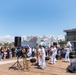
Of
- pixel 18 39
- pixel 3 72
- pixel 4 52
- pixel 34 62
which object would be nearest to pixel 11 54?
pixel 4 52

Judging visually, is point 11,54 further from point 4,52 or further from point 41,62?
point 41,62

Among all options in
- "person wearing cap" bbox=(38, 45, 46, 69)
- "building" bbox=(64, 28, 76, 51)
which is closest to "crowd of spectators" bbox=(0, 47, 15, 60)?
"person wearing cap" bbox=(38, 45, 46, 69)

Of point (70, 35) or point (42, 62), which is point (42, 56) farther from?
point (70, 35)

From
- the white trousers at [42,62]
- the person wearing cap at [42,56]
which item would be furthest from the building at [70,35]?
the person wearing cap at [42,56]

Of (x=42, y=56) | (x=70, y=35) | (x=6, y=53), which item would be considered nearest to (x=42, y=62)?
(x=42, y=56)

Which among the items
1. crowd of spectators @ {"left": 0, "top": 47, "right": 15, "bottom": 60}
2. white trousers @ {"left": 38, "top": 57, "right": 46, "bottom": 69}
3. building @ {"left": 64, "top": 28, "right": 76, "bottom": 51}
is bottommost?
white trousers @ {"left": 38, "top": 57, "right": 46, "bottom": 69}

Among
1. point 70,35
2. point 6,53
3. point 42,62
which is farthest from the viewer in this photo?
point 70,35

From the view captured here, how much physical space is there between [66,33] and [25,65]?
50696 mm

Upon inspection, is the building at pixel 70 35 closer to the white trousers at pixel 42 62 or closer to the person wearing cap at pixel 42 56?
the white trousers at pixel 42 62

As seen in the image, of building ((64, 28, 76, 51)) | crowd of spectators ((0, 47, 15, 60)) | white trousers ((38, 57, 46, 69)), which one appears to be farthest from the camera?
building ((64, 28, 76, 51))

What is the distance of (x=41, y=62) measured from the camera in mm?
18188

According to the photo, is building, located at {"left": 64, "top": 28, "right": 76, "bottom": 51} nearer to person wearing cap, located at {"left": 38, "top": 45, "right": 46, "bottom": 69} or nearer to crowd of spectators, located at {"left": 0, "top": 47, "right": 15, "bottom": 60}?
crowd of spectators, located at {"left": 0, "top": 47, "right": 15, "bottom": 60}

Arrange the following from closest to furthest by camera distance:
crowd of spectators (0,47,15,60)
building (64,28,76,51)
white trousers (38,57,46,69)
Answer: white trousers (38,57,46,69), crowd of spectators (0,47,15,60), building (64,28,76,51)

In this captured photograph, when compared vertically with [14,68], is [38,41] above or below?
above
